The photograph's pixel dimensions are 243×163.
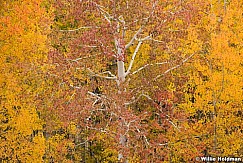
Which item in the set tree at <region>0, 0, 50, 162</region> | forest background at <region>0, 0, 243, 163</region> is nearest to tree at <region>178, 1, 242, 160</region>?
forest background at <region>0, 0, 243, 163</region>

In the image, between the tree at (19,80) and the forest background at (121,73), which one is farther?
the tree at (19,80)

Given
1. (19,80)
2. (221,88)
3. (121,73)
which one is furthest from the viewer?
(19,80)

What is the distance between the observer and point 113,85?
39.2ft

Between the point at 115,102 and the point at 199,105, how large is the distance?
4.38m

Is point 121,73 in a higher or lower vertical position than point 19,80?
higher

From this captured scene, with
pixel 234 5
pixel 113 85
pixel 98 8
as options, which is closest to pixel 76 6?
pixel 98 8

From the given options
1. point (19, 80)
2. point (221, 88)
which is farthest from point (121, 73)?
point (19, 80)

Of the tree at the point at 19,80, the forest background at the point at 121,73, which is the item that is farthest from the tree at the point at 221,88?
the tree at the point at 19,80

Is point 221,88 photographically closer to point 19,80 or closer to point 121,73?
point 121,73

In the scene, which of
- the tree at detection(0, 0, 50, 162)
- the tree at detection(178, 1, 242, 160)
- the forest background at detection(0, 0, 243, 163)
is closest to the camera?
the forest background at detection(0, 0, 243, 163)

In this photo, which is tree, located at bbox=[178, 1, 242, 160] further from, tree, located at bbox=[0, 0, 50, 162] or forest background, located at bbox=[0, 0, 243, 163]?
tree, located at bbox=[0, 0, 50, 162]

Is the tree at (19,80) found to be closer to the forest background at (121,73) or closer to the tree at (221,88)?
the forest background at (121,73)

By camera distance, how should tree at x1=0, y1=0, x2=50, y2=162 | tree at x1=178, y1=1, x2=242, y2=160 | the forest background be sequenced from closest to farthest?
1. the forest background
2. tree at x1=178, y1=1, x2=242, y2=160
3. tree at x1=0, y1=0, x2=50, y2=162

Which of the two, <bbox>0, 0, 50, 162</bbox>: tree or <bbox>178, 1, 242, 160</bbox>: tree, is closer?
<bbox>178, 1, 242, 160</bbox>: tree
